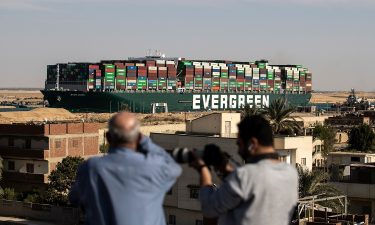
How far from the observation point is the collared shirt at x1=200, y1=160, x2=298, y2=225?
13.8ft

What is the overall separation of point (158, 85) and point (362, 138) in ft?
303

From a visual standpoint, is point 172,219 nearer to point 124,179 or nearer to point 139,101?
point 124,179

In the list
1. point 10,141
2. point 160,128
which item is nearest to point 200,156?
point 10,141

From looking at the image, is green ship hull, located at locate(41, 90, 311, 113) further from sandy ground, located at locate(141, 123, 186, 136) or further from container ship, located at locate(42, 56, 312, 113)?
sandy ground, located at locate(141, 123, 186, 136)

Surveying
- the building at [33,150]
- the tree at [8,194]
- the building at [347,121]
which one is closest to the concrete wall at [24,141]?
the building at [33,150]

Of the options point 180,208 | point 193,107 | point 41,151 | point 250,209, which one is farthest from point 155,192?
point 193,107

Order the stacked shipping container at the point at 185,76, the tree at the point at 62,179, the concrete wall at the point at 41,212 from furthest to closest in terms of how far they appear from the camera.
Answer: the stacked shipping container at the point at 185,76
the tree at the point at 62,179
the concrete wall at the point at 41,212

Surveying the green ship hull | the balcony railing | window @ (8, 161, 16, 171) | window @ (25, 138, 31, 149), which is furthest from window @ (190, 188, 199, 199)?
the green ship hull

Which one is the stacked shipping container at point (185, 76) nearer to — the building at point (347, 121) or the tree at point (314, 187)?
the building at point (347, 121)

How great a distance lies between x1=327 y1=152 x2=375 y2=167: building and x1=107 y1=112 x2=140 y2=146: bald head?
3447cm

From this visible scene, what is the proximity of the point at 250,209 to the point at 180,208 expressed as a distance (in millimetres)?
27009

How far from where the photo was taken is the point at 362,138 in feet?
187

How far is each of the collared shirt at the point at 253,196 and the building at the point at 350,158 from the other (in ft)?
112

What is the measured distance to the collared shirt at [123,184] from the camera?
4.19m
